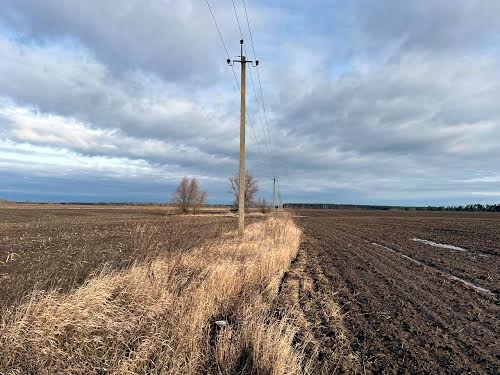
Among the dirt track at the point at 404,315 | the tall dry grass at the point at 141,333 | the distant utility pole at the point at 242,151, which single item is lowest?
the dirt track at the point at 404,315

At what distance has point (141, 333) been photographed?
17.5 ft

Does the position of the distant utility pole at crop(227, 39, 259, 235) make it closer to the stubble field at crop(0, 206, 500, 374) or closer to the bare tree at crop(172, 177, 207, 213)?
the stubble field at crop(0, 206, 500, 374)

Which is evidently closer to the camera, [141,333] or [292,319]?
[141,333]

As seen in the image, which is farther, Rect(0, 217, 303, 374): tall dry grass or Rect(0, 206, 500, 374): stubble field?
Rect(0, 206, 500, 374): stubble field

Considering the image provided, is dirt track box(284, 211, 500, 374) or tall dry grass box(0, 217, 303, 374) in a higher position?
tall dry grass box(0, 217, 303, 374)

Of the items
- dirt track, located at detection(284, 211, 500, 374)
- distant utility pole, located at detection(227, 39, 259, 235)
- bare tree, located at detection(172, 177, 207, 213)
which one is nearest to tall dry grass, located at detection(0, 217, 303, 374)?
dirt track, located at detection(284, 211, 500, 374)

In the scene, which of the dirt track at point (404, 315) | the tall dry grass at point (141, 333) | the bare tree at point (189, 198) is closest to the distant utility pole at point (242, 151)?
the dirt track at point (404, 315)

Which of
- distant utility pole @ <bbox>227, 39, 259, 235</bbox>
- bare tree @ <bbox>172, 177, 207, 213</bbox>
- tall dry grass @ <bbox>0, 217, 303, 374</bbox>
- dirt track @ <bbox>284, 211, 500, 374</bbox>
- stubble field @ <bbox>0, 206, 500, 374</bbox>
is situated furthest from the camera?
bare tree @ <bbox>172, 177, 207, 213</bbox>

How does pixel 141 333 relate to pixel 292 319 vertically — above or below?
above

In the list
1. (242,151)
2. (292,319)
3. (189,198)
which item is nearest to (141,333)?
(292,319)

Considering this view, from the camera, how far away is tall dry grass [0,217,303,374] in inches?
173

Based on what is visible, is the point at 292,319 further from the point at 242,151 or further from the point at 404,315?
the point at 242,151

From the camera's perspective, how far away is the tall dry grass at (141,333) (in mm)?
4383

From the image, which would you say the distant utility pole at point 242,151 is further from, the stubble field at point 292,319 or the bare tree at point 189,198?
the bare tree at point 189,198
